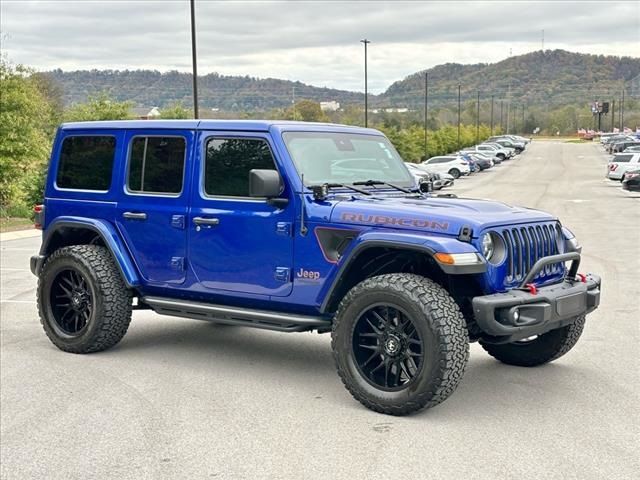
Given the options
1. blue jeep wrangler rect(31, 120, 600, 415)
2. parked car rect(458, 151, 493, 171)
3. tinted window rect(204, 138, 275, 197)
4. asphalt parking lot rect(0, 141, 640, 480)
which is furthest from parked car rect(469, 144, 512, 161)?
tinted window rect(204, 138, 275, 197)

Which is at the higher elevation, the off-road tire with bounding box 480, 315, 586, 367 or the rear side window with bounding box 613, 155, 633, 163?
the rear side window with bounding box 613, 155, 633, 163

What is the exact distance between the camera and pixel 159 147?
7172 millimetres

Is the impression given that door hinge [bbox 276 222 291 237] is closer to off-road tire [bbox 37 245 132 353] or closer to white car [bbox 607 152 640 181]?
off-road tire [bbox 37 245 132 353]

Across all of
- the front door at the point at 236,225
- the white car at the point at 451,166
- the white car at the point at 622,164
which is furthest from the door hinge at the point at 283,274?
the white car at the point at 451,166

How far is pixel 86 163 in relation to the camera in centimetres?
773

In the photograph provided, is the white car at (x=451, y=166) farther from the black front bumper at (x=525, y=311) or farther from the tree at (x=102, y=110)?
the black front bumper at (x=525, y=311)

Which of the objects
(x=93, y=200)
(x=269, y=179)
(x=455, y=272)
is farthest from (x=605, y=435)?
(x=93, y=200)

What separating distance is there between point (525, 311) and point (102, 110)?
42832 mm

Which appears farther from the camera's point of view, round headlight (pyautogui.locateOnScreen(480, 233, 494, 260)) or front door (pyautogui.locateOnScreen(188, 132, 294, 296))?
front door (pyautogui.locateOnScreen(188, 132, 294, 296))

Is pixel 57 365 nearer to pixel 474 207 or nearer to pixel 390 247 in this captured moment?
pixel 390 247

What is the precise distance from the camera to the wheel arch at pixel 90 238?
7227mm

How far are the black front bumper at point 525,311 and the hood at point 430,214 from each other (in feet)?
1.59

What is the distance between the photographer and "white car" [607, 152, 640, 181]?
138 feet

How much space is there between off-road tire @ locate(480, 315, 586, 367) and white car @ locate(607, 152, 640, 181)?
37.5 m
